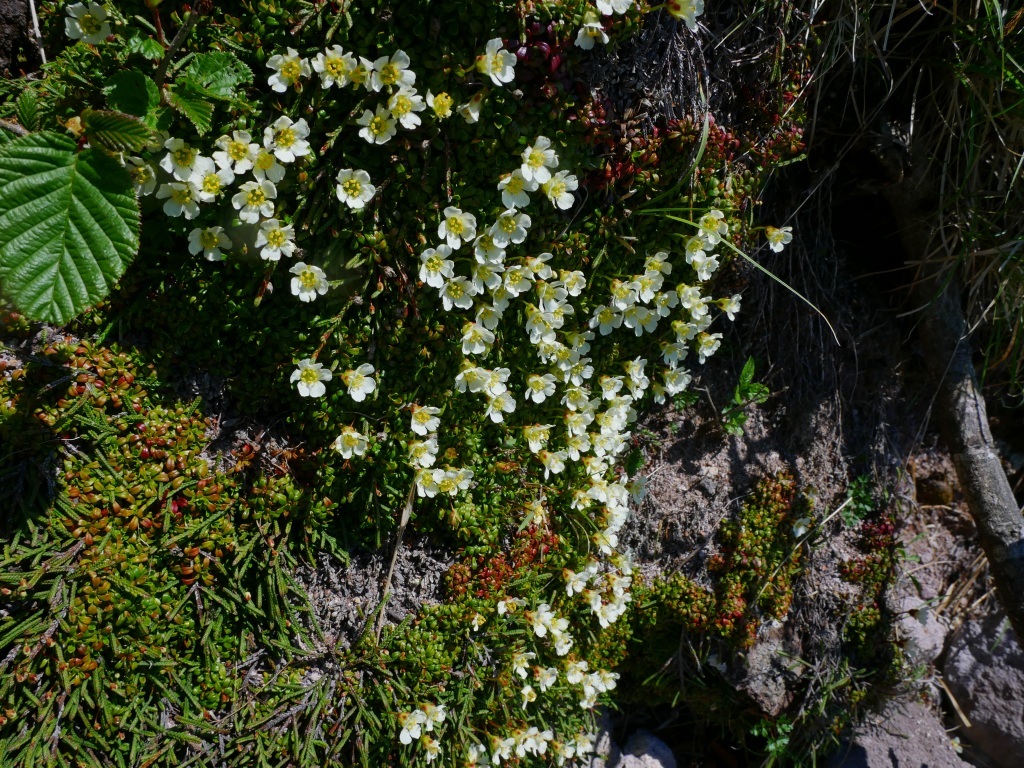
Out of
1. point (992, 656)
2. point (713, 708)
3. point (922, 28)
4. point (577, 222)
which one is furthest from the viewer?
point (992, 656)

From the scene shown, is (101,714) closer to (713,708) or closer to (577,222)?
(577,222)

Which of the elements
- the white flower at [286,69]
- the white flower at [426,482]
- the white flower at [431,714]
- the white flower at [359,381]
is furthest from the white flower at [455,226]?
the white flower at [431,714]

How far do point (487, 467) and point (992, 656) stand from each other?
358cm

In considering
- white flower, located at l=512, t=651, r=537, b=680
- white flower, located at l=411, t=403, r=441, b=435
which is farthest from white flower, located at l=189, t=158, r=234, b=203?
white flower, located at l=512, t=651, r=537, b=680

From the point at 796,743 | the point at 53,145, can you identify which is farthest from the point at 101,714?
the point at 796,743

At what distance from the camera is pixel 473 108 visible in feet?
8.31

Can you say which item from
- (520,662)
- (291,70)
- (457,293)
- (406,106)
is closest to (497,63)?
(406,106)

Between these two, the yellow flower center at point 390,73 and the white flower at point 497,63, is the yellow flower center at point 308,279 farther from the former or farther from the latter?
the white flower at point 497,63

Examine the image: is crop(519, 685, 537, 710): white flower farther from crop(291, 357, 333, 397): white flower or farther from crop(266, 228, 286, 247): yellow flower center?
crop(266, 228, 286, 247): yellow flower center

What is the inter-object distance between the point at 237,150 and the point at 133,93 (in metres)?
0.33

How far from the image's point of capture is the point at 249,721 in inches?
106

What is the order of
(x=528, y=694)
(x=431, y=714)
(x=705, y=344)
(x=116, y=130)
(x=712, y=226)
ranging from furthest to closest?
(x=705, y=344) < (x=528, y=694) < (x=712, y=226) < (x=431, y=714) < (x=116, y=130)

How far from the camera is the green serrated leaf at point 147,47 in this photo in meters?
2.19

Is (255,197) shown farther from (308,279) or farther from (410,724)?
(410,724)
